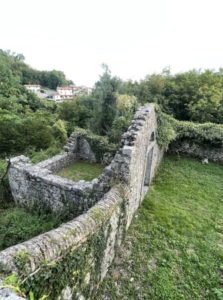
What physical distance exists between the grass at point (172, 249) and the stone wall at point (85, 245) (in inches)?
15.3

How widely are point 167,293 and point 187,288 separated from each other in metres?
0.49

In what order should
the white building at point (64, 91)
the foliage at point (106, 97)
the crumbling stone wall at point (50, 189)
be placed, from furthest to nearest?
the white building at point (64, 91)
the foliage at point (106, 97)
the crumbling stone wall at point (50, 189)

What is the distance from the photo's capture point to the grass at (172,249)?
4719 mm

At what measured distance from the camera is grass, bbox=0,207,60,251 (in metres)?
6.03

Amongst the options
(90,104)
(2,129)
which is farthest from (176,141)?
(90,104)

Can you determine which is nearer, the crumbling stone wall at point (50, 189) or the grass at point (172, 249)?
the grass at point (172, 249)

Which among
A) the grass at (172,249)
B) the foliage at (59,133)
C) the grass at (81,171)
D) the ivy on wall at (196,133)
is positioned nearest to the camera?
the grass at (172,249)

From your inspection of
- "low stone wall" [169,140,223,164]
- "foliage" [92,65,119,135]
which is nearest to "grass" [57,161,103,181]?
"low stone wall" [169,140,223,164]

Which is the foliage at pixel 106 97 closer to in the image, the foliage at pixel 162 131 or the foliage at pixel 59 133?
the foliage at pixel 59 133

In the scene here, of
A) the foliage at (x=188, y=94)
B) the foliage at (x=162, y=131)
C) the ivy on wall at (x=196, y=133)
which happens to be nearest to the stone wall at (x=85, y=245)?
the foliage at (x=162, y=131)

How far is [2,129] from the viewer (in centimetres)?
1498

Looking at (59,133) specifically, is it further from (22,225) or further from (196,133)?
(22,225)

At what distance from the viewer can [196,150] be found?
434 inches

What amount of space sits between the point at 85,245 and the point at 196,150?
8.74m
